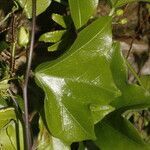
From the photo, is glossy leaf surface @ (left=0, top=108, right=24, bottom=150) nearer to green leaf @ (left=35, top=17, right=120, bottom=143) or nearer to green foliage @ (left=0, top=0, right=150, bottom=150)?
green foliage @ (left=0, top=0, right=150, bottom=150)

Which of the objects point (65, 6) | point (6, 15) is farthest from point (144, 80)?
Answer: point (6, 15)

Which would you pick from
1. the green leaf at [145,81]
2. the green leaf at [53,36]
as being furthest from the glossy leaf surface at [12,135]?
the green leaf at [145,81]

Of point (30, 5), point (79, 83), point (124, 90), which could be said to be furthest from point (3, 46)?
point (124, 90)

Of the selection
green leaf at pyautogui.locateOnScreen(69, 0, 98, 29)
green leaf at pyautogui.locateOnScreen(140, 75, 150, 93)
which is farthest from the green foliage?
green leaf at pyautogui.locateOnScreen(140, 75, 150, 93)

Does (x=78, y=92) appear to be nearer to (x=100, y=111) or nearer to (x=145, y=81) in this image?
(x=100, y=111)

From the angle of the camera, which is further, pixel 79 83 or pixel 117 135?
pixel 117 135

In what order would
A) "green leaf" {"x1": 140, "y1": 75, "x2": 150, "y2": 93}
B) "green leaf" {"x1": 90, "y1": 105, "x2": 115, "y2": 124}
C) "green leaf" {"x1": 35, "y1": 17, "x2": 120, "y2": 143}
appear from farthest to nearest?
"green leaf" {"x1": 140, "y1": 75, "x2": 150, "y2": 93} → "green leaf" {"x1": 90, "y1": 105, "x2": 115, "y2": 124} → "green leaf" {"x1": 35, "y1": 17, "x2": 120, "y2": 143}
